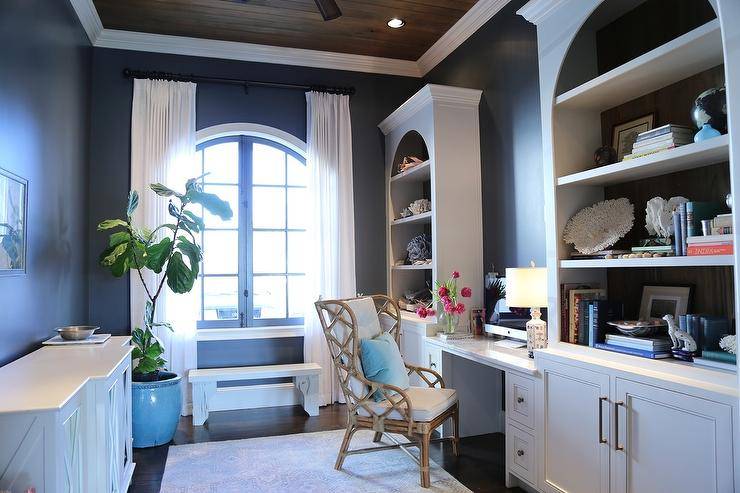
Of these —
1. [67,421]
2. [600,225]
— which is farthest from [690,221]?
[67,421]

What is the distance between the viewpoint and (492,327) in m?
3.83

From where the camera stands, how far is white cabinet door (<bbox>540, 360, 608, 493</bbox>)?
92.9 inches

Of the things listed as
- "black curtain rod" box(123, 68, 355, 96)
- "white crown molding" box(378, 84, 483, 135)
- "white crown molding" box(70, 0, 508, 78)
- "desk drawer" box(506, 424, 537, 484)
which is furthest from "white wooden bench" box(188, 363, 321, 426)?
"white crown molding" box(70, 0, 508, 78)

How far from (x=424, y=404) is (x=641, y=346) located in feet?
4.00

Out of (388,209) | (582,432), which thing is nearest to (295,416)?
(388,209)

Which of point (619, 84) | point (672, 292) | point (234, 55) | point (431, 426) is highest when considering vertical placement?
point (234, 55)

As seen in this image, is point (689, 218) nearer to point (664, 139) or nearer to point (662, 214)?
point (662, 214)

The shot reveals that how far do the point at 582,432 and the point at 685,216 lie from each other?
41.8 inches

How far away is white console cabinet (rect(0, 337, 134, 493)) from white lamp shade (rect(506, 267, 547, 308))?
215 cm

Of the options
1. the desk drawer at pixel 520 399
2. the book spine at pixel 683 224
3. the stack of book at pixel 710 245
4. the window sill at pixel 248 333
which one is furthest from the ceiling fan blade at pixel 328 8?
the window sill at pixel 248 333

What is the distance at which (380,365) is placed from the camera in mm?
3203

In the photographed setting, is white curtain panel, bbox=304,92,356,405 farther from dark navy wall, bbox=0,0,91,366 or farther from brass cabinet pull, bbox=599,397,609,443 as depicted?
brass cabinet pull, bbox=599,397,609,443

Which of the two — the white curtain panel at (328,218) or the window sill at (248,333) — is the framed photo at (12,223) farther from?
the white curtain panel at (328,218)

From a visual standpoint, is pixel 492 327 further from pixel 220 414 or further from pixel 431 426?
pixel 220 414
